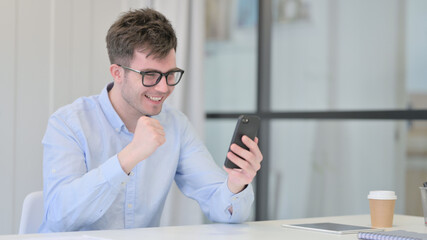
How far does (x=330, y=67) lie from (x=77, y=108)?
6.33 ft

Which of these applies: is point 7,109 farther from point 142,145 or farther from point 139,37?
point 142,145

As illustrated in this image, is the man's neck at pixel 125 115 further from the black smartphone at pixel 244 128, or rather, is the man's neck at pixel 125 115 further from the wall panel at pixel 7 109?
the wall panel at pixel 7 109

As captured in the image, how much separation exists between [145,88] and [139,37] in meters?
0.19

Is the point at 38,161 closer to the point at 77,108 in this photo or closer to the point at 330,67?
the point at 77,108

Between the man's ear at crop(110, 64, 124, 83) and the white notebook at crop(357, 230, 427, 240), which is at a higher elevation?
the man's ear at crop(110, 64, 124, 83)

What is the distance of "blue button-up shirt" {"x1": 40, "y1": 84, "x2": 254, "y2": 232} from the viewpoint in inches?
72.1

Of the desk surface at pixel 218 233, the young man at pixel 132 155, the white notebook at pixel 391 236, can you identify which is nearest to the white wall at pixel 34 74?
the young man at pixel 132 155

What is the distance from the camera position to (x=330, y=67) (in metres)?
3.60

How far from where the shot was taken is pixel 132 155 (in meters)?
1.81

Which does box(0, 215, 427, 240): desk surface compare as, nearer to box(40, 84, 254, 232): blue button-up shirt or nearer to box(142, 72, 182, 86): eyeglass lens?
box(40, 84, 254, 232): blue button-up shirt

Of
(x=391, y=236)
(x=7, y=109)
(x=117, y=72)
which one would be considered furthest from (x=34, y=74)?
(x=391, y=236)

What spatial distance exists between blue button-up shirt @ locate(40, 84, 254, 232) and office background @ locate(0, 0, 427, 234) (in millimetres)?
992

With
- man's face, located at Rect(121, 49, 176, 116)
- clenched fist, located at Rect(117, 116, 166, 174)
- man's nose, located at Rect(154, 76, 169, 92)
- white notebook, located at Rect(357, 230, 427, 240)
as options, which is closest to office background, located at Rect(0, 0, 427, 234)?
man's face, located at Rect(121, 49, 176, 116)

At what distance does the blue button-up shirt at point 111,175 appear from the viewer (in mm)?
1832
